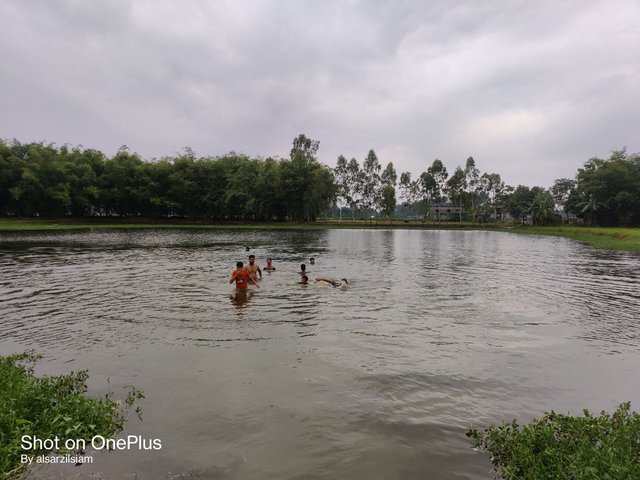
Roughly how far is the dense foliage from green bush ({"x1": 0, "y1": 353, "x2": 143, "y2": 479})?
279ft

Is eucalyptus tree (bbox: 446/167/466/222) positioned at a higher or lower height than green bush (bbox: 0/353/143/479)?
higher

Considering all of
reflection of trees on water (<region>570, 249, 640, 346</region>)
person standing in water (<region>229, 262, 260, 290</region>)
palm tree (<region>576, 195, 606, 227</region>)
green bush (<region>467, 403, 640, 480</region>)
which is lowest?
reflection of trees on water (<region>570, 249, 640, 346</region>)

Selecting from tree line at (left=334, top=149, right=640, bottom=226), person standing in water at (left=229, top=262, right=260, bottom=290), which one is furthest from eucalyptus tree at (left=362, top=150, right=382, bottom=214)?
person standing in water at (left=229, top=262, right=260, bottom=290)

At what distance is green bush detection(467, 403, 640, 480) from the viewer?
5109 millimetres

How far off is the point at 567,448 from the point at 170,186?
100063 millimetres

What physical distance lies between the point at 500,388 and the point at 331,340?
4980 mm

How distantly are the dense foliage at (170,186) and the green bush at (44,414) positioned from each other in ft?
279

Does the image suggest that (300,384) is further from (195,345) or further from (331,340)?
(195,345)

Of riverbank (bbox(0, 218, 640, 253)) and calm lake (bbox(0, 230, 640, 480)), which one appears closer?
calm lake (bbox(0, 230, 640, 480))

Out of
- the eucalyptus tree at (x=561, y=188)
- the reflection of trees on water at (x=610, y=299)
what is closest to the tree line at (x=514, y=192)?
the eucalyptus tree at (x=561, y=188)

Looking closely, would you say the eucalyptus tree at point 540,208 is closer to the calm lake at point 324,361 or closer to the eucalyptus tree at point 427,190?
the eucalyptus tree at point 427,190

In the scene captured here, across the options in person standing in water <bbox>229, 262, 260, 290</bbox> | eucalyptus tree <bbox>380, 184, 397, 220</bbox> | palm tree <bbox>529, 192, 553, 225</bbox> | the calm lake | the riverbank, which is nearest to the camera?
the calm lake

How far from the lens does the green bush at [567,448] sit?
5109 millimetres

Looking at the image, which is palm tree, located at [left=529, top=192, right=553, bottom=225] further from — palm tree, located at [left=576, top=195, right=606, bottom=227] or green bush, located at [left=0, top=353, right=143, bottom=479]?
green bush, located at [left=0, top=353, right=143, bottom=479]
